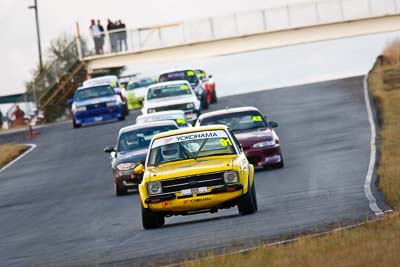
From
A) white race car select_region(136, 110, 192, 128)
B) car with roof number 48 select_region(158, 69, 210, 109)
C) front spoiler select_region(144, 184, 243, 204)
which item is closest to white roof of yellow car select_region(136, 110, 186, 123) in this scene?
white race car select_region(136, 110, 192, 128)

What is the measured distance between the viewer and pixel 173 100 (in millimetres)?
47625

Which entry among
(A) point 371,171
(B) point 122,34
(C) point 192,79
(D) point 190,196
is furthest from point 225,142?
(B) point 122,34

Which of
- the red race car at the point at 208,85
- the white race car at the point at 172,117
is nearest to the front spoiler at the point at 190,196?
the white race car at the point at 172,117

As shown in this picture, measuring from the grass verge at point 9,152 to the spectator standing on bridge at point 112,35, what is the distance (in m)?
22.8

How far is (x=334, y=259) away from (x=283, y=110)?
127 feet

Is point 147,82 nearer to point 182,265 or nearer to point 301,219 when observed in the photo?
point 301,219

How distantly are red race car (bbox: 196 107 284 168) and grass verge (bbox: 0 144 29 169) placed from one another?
43.6 ft

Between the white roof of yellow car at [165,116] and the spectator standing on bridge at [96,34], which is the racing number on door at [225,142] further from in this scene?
the spectator standing on bridge at [96,34]

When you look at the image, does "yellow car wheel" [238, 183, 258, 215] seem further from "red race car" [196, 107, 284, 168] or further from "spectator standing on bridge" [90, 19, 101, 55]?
"spectator standing on bridge" [90, 19, 101, 55]

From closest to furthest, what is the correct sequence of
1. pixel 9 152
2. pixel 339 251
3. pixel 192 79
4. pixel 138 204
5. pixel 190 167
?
pixel 339 251 < pixel 190 167 < pixel 138 204 < pixel 9 152 < pixel 192 79

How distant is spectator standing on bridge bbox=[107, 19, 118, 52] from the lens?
248 ft

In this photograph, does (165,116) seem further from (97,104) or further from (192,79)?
(192,79)

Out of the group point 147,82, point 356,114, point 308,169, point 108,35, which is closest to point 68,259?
point 308,169

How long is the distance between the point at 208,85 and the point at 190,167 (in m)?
39.6
